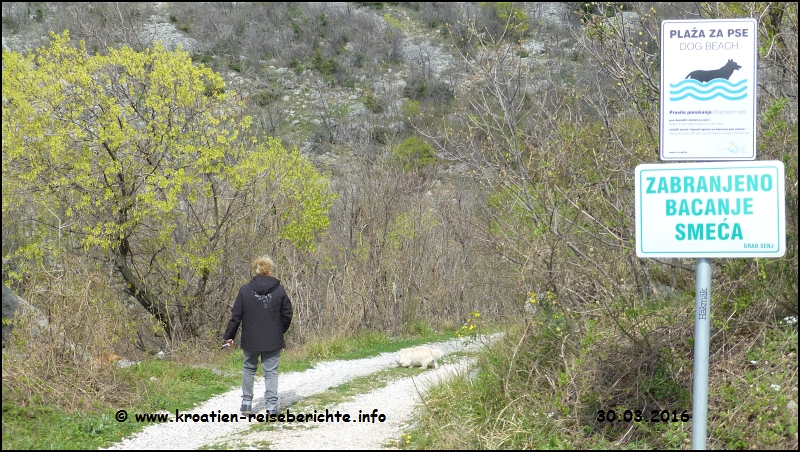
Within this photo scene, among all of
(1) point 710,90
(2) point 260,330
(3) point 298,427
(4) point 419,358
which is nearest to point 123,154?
(4) point 419,358

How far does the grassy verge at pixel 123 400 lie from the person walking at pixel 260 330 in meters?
1.08

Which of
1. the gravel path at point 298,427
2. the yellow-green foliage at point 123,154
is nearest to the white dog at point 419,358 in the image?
the gravel path at point 298,427

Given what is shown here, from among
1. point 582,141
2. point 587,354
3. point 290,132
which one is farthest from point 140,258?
point 290,132

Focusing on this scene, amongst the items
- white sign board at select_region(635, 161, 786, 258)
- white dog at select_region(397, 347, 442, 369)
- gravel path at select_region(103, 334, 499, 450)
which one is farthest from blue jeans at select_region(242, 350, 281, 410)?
white sign board at select_region(635, 161, 786, 258)

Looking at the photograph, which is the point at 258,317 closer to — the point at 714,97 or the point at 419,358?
the point at 419,358

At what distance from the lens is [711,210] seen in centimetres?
408

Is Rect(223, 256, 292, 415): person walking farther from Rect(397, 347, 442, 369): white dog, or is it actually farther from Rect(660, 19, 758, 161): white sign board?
Rect(660, 19, 758, 161): white sign board

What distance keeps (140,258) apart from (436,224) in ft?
27.6

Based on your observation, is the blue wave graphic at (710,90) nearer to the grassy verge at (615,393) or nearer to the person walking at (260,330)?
the grassy verge at (615,393)

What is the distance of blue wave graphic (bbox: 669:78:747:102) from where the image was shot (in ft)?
13.6

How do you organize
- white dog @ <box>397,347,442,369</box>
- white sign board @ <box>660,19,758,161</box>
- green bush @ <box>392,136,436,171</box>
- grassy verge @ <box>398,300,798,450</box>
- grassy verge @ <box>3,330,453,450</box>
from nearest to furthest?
white sign board @ <box>660,19,758,161</box> < grassy verge @ <box>398,300,798,450</box> < grassy verge @ <box>3,330,453,450</box> < white dog @ <box>397,347,442,369</box> < green bush @ <box>392,136,436,171</box>

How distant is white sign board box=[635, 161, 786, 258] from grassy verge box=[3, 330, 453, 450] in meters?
5.16

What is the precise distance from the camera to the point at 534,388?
6.43m

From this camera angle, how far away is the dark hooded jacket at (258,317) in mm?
7305
